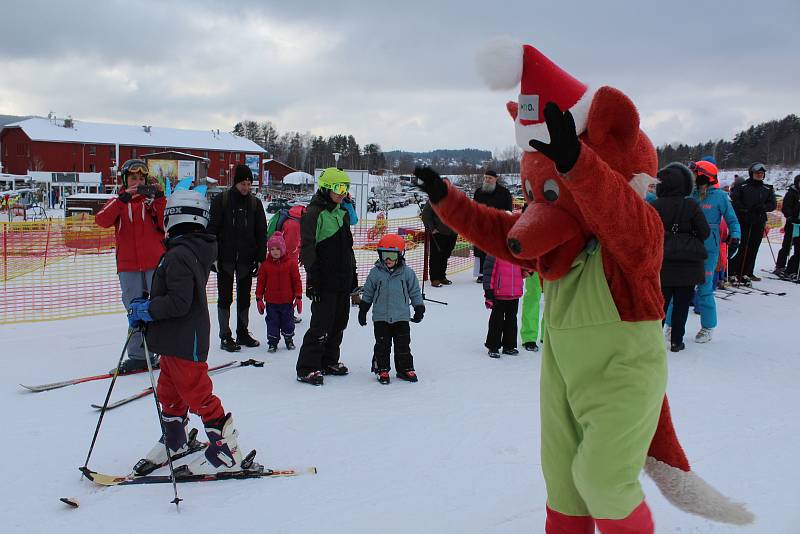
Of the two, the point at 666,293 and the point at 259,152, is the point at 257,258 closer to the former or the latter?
the point at 666,293

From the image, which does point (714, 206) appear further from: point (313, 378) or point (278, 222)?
point (278, 222)

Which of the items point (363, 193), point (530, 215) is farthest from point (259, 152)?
point (530, 215)

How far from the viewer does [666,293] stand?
259 inches

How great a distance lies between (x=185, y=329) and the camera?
140 inches

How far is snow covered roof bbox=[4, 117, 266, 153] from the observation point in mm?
56875

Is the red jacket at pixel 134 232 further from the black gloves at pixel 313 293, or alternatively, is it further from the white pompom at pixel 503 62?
the white pompom at pixel 503 62

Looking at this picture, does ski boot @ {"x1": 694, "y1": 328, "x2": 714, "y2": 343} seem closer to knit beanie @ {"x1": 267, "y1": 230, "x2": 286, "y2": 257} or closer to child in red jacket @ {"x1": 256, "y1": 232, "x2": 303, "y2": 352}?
child in red jacket @ {"x1": 256, "y1": 232, "x2": 303, "y2": 352}

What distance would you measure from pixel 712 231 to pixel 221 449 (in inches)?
268

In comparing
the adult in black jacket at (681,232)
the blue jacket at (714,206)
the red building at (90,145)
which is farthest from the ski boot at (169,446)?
the red building at (90,145)

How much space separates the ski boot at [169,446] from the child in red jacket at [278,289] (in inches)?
109

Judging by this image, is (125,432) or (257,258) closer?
(125,432)

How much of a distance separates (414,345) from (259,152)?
6267 centimetres

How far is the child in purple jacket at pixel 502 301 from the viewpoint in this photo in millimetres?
6348

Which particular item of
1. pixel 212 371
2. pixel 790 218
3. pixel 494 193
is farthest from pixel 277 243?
pixel 790 218
